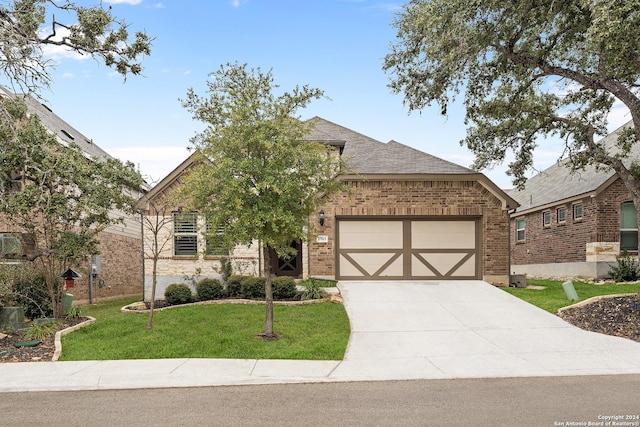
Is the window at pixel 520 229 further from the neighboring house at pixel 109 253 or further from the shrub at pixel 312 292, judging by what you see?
the neighboring house at pixel 109 253

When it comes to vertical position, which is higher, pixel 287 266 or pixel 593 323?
pixel 287 266

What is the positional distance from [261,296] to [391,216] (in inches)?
229

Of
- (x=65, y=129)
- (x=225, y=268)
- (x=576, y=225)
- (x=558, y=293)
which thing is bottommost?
(x=558, y=293)

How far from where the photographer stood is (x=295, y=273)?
19875 millimetres

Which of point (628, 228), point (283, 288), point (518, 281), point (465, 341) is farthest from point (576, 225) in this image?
point (283, 288)

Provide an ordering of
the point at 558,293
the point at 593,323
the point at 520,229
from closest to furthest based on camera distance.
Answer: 1. the point at 593,323
2. the point at 558,293
3. the point at 520,229

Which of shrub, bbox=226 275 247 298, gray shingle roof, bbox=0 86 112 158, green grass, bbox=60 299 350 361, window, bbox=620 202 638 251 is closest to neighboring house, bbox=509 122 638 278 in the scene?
window, bbox=620 202 638 251

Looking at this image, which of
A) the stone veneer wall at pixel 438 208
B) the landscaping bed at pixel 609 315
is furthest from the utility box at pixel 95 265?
the landscaping bed at pixel 609 315

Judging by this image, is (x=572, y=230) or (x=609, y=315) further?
(x=572, y=230)

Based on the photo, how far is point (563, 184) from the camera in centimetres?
2389

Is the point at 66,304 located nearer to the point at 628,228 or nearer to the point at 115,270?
the point at 115,270

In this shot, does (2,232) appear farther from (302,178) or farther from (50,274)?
(302,178)

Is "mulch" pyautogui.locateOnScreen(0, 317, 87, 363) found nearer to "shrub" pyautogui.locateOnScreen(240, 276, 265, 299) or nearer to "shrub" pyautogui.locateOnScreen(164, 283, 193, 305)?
"shrub" pyautogui.locateOnScreen(164, 283, 193, 305)

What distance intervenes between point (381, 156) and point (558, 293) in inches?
316
